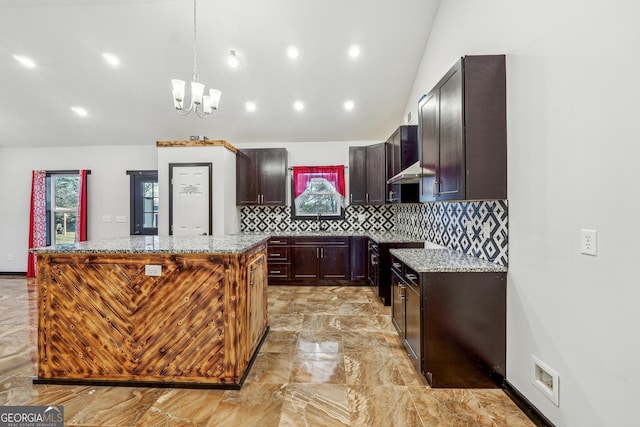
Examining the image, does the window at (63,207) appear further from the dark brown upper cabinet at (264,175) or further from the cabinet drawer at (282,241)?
the cabinet drawer at (282,241)

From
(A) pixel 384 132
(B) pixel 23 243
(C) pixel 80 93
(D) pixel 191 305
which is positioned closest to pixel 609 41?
(D) pixel 191 305

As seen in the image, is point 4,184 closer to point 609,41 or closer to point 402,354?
point 402,354

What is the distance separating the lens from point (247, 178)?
5.29 m

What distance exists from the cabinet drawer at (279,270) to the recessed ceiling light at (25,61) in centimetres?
437

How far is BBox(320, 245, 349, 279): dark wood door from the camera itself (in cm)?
499

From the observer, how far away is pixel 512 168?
6.67 feet

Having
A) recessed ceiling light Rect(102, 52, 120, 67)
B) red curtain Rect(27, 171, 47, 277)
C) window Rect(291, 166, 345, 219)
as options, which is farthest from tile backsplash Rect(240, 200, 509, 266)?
red curtain Rect(27, 171, 47, 277)

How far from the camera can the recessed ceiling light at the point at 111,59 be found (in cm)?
394

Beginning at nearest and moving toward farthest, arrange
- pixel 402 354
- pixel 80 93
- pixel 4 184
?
pixel 402 354 < pixel 80 93 < pixel 4 184

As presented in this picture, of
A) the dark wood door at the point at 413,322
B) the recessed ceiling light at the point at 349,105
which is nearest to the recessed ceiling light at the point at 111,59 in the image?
the recessed ceiling light at the point at 349,105

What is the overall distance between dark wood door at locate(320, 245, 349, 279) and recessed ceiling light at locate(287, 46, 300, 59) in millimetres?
2880

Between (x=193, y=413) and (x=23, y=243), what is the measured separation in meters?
6.39

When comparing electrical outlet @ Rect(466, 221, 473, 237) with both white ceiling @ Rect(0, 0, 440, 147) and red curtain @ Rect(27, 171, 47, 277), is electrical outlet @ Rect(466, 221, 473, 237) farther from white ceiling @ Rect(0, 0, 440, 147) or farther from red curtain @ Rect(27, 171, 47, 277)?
red curtain @ Rect(27, 171, 47, 277)

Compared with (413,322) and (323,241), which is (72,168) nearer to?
(323,241)
